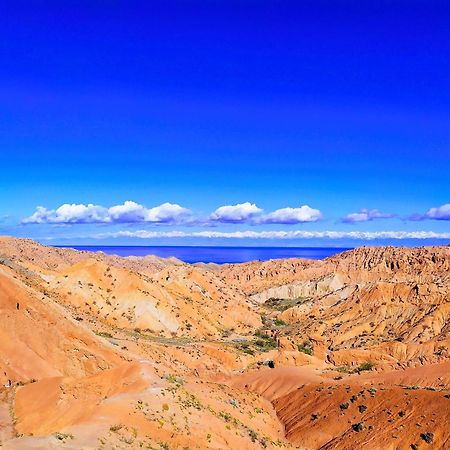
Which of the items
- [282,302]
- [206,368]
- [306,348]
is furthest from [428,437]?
[282,302]

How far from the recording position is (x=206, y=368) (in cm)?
4597

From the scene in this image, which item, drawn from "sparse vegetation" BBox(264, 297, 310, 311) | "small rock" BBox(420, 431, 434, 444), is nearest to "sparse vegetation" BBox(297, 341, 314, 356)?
"small rock" BBox(420, 431, 434, 444)

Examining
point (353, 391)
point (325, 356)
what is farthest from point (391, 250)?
point (353, 391)

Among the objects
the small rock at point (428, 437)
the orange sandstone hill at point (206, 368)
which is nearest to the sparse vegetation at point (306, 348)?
the orange sandstone hill at point (206, 368)

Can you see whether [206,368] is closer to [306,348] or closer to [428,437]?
[306,348]

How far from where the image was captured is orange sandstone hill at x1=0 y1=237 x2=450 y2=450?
23.0 meters

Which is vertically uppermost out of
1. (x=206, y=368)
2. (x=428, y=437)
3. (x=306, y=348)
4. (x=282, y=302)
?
(x=428, y=437)

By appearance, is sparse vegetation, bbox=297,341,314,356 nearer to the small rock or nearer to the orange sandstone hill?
the orange sandstone hill

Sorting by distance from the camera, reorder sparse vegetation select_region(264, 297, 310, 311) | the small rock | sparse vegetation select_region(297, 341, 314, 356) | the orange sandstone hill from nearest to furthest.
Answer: the orange sandstone hill, the small rock, sparse vegetation select_region(297, 341, 314, 356), sparse vegetation select_region(264, 297, 310, 311)

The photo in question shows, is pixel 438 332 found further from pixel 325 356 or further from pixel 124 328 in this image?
pixel 124 328

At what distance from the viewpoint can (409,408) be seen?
2750cm

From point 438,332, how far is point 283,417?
34.6m

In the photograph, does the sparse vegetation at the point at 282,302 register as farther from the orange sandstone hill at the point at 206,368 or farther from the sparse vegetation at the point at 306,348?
the sparse vegetation at the point at 306,348

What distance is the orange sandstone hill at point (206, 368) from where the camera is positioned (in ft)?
75.6
